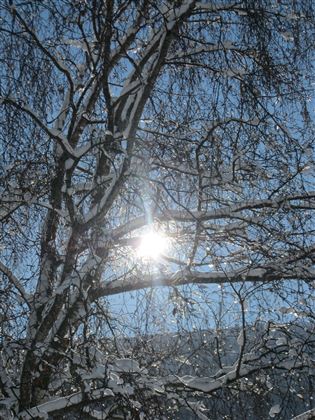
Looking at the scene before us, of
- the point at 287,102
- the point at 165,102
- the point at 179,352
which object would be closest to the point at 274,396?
the point at 179,352

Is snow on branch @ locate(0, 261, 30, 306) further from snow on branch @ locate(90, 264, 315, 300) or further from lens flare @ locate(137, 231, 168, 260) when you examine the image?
lens flare @ locate(137, 231, 168, 260)

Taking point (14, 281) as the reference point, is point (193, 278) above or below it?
below

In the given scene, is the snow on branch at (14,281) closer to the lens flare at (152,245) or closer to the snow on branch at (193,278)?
the snow on branch at (193,278)

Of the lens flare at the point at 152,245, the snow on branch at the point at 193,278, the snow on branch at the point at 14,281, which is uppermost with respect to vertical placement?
the lens flare at the point at 152,245

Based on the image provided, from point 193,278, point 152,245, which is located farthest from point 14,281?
point 193,278

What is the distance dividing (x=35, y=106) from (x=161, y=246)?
1.48 metres

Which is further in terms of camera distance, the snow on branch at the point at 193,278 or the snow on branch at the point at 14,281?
the snow on branch at the point at 14,281

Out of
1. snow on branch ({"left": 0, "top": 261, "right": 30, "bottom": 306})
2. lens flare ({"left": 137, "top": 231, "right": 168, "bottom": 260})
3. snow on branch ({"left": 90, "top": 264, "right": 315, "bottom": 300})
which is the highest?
lens flare ({"left": 137, "top": 231, "right": 168, "bottom": 260})

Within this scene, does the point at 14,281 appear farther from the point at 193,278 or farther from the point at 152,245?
the point at 193,278

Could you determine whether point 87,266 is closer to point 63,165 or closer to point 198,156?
point 63,165

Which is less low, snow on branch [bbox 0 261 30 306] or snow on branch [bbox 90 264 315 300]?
snow on branch [bbox 0 261 30 306]

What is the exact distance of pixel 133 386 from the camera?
11.2 feet

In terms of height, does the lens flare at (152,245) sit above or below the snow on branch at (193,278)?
above

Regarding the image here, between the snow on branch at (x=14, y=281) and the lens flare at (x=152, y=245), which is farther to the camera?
the lens flare at (x=152, y=245)
